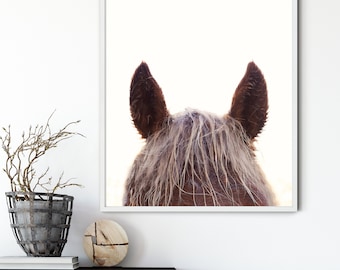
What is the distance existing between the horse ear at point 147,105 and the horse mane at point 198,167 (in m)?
0.03

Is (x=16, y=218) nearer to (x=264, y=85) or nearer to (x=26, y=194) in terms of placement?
(x=26, y=194)

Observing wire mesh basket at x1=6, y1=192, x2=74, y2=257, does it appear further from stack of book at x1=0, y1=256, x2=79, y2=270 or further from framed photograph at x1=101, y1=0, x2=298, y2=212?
framed photograph at x1=101, y1=0, x2=298, y2=212

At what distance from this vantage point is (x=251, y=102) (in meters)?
2.18

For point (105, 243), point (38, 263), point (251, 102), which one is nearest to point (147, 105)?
point (251, 102)

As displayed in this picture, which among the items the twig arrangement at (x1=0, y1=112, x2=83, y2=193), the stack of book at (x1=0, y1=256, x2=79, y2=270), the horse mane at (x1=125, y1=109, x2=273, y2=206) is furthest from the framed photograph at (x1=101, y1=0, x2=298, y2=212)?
the stack of book at (x1=0, y1=256, x2=79, y2=270)

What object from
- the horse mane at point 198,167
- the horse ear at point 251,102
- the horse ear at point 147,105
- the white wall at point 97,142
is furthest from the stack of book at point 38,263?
the horse ear at point 251,102

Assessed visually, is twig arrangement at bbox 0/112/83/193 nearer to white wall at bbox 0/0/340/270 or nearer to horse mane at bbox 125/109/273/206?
white wall at bbox 0/0/340/270

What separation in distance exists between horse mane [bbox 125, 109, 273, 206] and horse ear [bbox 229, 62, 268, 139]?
25 mm

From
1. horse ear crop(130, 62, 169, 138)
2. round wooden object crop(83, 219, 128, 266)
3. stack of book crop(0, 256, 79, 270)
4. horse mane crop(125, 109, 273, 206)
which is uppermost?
horse ear crop(130, 62, 169, 138)

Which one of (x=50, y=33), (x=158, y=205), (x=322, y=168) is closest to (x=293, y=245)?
(x=322, y=168)

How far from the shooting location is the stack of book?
1.97 m

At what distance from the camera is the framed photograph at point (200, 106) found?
7.11ft

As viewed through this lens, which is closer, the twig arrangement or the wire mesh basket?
the wire mesh basket

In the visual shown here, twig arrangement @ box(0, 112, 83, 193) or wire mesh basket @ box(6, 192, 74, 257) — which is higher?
twig arrangement @ box(0, 112, 83, 193)
